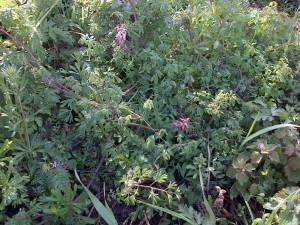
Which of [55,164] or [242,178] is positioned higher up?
[55,164]

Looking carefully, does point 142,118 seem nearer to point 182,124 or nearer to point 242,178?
point 182,124

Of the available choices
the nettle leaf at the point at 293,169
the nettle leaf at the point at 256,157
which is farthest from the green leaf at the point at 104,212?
the nettle leaf at the point at 293,169

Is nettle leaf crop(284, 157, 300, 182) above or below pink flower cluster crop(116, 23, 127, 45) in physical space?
below

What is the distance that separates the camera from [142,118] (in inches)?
89.9

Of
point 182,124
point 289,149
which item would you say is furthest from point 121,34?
point 289,149

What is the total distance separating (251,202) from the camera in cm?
242

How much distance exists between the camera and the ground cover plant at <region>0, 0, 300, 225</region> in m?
2.16

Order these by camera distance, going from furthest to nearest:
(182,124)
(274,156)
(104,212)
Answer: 1. (274,156)
2. (182,124)
3. (104,212)

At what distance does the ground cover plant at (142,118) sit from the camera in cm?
216

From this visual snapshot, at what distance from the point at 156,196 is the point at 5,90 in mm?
869

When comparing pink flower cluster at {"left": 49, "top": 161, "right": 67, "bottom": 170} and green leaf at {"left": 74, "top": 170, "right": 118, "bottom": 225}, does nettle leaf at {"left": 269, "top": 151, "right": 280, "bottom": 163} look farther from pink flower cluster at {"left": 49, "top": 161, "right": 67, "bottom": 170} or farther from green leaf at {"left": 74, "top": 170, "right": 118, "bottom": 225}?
pink flower cluster at {"left": 49, "top": 161, "right": 67, "bottom": 170}

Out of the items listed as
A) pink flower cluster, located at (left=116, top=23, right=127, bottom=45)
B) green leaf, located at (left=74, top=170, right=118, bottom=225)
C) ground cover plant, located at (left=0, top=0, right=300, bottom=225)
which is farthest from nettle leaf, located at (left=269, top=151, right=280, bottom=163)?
pink flower cluster, located at (left=116, top=23, right=127, bottom=45)

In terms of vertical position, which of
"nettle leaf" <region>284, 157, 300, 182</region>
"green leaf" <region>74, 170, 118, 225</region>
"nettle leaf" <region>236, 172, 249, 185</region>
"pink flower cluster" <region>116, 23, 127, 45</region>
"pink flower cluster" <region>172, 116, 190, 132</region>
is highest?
"pink flower cluster" <region>116, 23, 127, 45</region>

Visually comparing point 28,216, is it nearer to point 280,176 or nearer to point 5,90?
point 5,90
